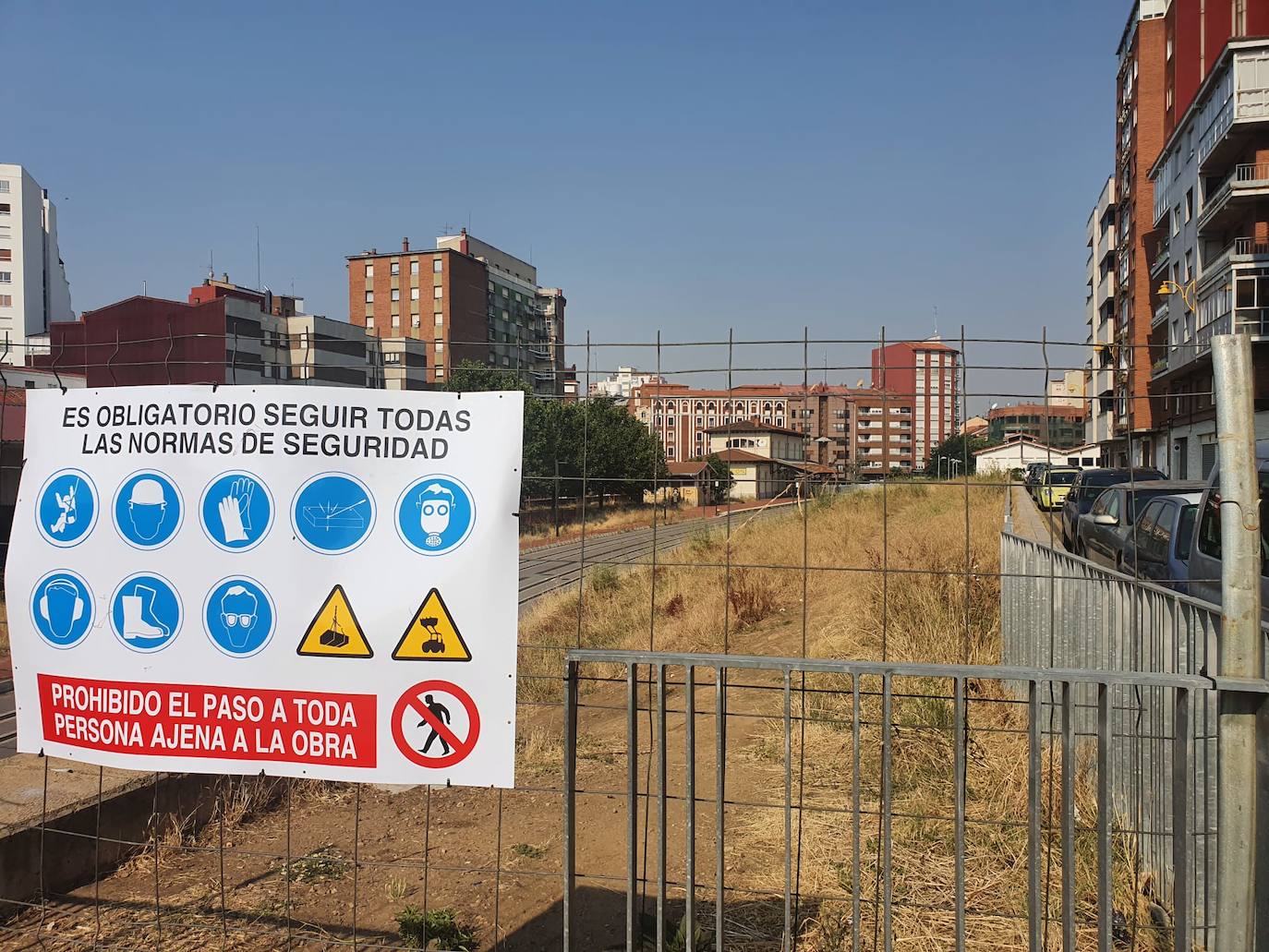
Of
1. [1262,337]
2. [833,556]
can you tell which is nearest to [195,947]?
[833,556]

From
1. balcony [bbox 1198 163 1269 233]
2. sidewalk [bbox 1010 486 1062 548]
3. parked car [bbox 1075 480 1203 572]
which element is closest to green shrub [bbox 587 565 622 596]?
sidewalk [bbox 1010 486 1062 548]

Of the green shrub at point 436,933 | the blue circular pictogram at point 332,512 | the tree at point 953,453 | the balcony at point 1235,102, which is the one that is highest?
the balcony at point 1235,102

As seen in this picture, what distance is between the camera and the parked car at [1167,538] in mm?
8242

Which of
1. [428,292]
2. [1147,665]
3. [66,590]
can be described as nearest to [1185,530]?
[1147,665]

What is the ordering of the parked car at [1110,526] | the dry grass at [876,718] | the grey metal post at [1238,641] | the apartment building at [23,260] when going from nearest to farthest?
1. the grey metal post at [1238,641]
2. the dry grass at [876,718]
3. the parked car at [1110,526]
4. the apartment building at [23,260]

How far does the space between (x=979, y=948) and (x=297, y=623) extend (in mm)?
3145

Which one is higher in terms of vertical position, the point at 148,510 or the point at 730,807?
the point at 148,510

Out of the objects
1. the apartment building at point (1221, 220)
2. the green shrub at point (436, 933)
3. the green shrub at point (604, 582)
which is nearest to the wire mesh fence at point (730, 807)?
the green shrub at point (436, 933)

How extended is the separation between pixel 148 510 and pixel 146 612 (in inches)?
16.0

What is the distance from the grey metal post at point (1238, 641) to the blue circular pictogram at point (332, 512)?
2769mm

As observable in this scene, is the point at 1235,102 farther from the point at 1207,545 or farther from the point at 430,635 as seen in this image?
the point at 430,635

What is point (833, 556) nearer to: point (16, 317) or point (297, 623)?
point (297, 623)

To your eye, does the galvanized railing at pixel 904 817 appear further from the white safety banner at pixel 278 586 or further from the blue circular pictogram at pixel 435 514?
the blue circular pictogram at pixel 435 514

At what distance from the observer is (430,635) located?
3428 millimetres
